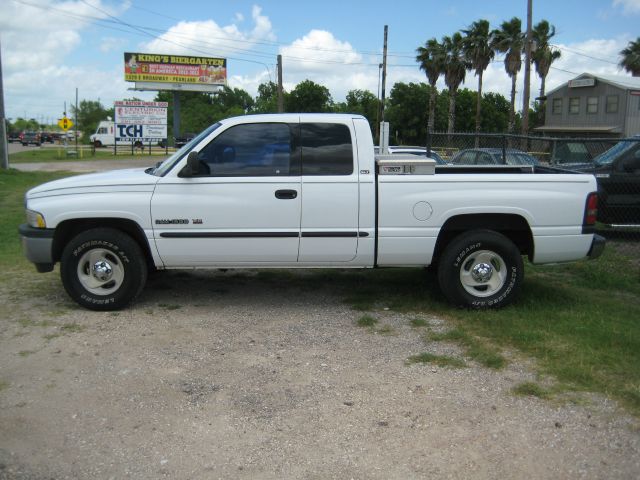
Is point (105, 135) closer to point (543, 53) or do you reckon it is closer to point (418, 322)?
point (543, 53)

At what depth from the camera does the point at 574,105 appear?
4766 centimetres

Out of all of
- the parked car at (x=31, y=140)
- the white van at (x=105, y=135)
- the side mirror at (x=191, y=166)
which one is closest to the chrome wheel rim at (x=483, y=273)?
the side mirror at (x=191, y=166)

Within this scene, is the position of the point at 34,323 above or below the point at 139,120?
below

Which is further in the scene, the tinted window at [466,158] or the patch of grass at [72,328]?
the tinted window at [466,158]

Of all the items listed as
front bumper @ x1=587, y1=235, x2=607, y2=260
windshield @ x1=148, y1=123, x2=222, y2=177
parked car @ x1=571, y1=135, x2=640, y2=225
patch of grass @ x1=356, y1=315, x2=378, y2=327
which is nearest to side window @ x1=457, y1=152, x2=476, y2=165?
parked car @ x1=571, y1=135, x2=640, y2=225

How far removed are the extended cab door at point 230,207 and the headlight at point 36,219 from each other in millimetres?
1063

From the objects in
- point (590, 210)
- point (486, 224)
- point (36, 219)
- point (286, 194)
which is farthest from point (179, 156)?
point (590, 210)

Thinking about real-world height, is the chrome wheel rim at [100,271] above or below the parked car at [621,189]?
below

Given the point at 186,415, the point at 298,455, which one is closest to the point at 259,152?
the point at 186,415

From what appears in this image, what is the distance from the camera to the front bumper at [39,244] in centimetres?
601

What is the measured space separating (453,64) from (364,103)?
24.9 meters

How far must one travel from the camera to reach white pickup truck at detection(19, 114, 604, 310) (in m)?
5.99

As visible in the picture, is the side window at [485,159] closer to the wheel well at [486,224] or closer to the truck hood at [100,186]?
the wheel well at [486,224]

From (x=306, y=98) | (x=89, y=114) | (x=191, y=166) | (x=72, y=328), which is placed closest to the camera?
(x=72, y=328)
